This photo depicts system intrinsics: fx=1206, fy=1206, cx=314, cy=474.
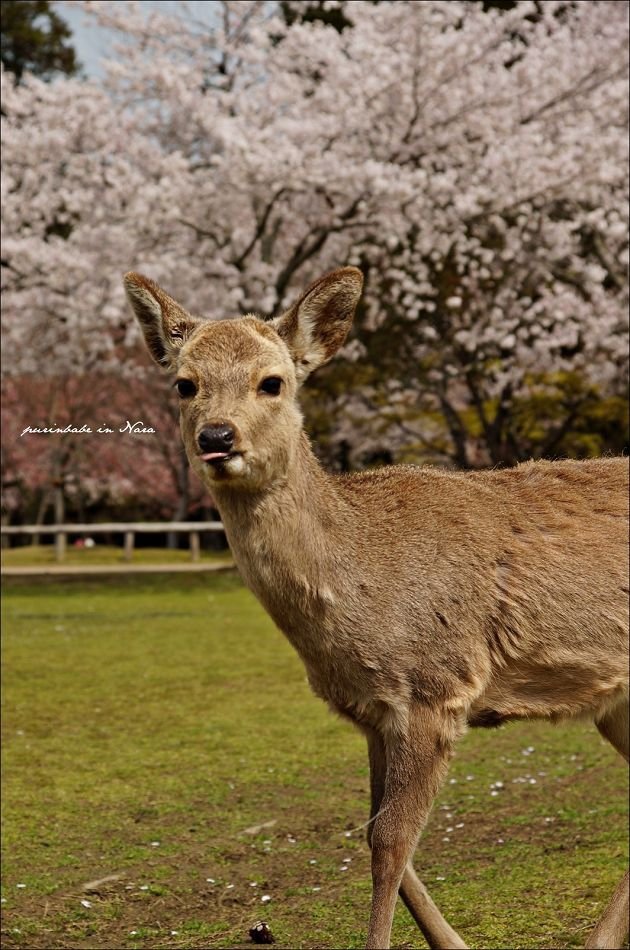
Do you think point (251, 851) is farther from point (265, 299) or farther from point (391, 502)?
point (265, 299)

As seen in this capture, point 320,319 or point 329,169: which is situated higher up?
point 329,169

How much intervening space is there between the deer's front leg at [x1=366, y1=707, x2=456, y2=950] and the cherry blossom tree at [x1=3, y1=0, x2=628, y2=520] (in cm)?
1457

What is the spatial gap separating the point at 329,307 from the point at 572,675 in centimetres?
153

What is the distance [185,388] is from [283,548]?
0.62 m

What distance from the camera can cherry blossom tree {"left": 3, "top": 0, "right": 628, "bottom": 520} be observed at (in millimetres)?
18422

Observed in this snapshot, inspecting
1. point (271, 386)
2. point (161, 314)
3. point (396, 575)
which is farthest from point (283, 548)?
point (161, 314)

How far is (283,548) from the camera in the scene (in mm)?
4016

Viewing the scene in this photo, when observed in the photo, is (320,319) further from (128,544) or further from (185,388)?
(128,544)

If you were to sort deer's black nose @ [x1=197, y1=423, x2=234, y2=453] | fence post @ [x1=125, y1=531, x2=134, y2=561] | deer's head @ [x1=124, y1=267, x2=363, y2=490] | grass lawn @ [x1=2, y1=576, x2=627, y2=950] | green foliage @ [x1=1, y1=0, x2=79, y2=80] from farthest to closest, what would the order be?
green foliage @ [x1=1, y1=0, x2=79, y2=80]
fence post @ [x1=125, y1=531, x2=134, y2=561]
grass lawn @ [x1=2, y1=576, x2=627, y2=950]
deer's head @ [x1=124, y1=267, x2=363, y2=490]
deer's black nose @ [x1=197, y1=423, x2=234, y2=453]

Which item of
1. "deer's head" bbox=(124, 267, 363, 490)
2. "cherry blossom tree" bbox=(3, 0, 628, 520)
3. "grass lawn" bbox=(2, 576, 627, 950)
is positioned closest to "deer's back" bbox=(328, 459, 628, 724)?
"deer's head" bbox=(124, 267, 363, 490)

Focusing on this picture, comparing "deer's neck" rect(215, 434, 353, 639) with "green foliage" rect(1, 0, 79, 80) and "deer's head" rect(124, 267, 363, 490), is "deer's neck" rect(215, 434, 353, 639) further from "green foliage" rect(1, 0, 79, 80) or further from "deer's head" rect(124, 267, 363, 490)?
"green foliage" rect(1, 0, 79, 80)

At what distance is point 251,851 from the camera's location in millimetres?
6582

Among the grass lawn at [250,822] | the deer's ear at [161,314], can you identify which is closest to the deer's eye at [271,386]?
the deer's ear at [161,314]

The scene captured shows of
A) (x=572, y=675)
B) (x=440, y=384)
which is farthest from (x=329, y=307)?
(x=440, y=384)
